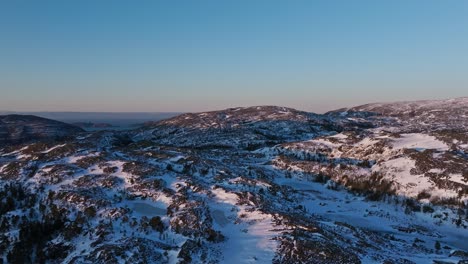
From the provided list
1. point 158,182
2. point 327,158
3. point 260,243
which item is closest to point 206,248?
point 260,243

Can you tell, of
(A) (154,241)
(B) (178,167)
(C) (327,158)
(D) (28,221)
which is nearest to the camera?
(A) (154,241)

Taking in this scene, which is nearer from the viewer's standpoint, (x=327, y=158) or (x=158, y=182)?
(x=158, y=182)

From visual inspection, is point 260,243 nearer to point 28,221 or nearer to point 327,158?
point 28,221

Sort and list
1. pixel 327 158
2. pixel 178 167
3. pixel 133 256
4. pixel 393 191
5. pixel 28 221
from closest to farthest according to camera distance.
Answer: pixel 133 256 < pixel 28 221 < pixel 393 191 < pixel 178 167 < pixel 327 158

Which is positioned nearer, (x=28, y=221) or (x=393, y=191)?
(x=28, y=221)

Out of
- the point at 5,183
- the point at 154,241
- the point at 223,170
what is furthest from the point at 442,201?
the point at 5,183

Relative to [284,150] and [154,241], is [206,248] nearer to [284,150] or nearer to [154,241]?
[154,241]
